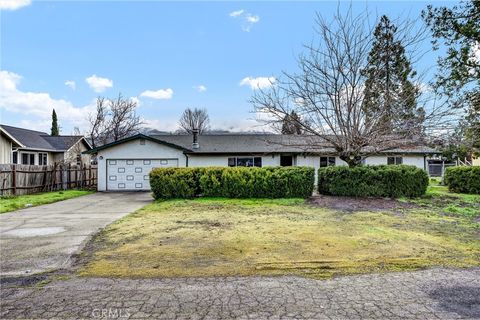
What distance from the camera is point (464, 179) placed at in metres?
16.1

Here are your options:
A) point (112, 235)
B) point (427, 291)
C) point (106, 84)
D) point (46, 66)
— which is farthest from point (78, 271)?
point (106, 84)

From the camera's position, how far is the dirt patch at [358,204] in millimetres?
11219

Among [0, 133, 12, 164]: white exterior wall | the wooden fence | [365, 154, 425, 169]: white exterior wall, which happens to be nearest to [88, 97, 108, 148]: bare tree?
the wooden fence

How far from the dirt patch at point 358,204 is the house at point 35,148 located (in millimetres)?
16812

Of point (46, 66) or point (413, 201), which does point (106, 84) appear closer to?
point (46, 66)

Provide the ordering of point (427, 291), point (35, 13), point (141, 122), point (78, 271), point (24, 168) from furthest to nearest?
1. point (141, 122)
2. point (24, 168)
3. point (35, 13)
4. point (78, 271)
5. point (427, 291)

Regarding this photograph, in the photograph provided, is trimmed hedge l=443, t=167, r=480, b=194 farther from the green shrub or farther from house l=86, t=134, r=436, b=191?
the green shrub

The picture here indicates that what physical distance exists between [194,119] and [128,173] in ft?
131

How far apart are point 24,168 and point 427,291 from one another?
18.6 m

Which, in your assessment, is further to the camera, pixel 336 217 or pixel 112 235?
pixel 336 217

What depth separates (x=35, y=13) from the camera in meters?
11.0

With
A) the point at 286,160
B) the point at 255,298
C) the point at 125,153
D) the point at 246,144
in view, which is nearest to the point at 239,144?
the point at 246,144

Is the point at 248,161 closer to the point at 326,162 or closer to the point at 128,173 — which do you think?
the point at 326,162

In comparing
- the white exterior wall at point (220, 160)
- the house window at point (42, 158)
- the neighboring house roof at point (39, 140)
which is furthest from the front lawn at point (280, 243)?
the house window at point (42, 158)
